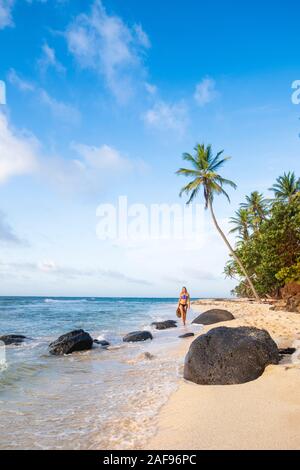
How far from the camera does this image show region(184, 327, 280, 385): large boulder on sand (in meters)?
5.59

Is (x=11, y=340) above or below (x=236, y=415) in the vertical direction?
below

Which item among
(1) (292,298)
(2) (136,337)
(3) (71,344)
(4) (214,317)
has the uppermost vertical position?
(1) (292,298)

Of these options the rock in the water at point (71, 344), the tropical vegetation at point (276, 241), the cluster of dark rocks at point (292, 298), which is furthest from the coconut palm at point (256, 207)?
the rock in the water at point (71, 344)

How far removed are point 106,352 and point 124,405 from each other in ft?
18.6

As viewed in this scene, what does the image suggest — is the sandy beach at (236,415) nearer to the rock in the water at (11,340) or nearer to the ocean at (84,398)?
the ocean at (84,398)

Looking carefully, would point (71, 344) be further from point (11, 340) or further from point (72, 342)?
point (11, 340)

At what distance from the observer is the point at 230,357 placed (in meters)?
5.82

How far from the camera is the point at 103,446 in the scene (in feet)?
11.6

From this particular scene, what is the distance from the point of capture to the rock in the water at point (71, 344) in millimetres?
10416

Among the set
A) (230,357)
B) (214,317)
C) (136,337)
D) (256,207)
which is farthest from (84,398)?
(256,207)

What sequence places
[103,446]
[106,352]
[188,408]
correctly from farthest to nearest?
[106,352]
[188,408]
[103,446]

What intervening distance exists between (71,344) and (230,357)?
6.59 m
